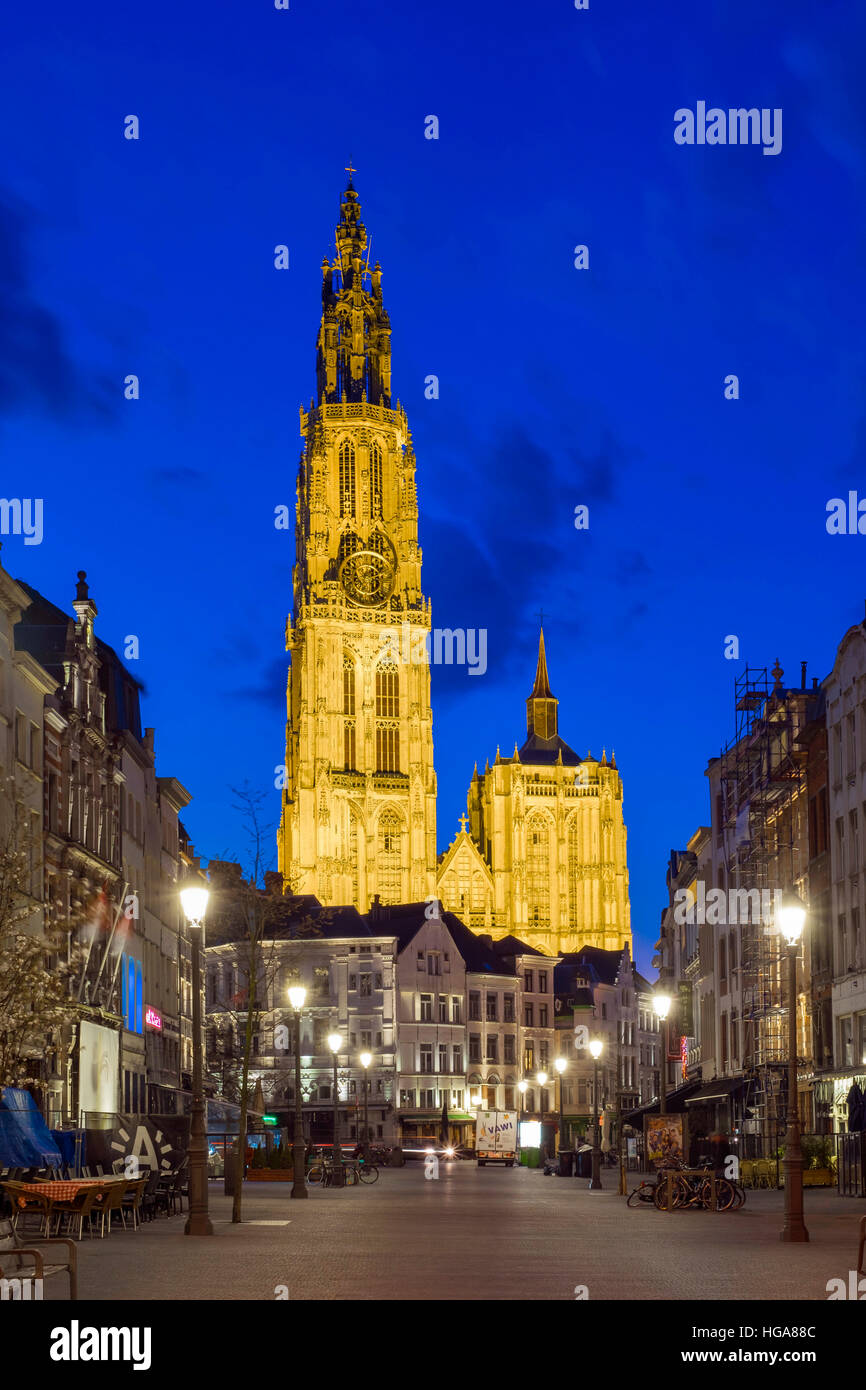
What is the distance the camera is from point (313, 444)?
168 m

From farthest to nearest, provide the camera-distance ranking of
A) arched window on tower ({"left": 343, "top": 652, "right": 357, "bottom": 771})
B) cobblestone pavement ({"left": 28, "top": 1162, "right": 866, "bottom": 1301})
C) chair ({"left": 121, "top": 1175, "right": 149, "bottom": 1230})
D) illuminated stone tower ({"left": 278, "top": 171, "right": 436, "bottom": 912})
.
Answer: arched window on tower ({"left": 343, "top": 652, "right": 357, "bottom": 771}) → illuminated stone tower ({"left": 278, "top": 171, "right": 436, "bottom": 912}) → chair ({"left": 121, "top": 1175, "right": 149, "bottom": 1230}) → cobblestone pavement ({"left": 28, "top": 1162, "right": 866, "bottom": 1301})

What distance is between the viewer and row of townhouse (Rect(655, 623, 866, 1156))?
170 ft

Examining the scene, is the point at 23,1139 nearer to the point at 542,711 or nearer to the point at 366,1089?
the point at 366,1089

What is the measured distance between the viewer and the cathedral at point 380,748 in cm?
15675

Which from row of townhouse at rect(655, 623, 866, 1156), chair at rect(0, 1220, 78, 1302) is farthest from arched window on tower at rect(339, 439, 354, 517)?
chair at rect(0, 1220, 78, 1302)

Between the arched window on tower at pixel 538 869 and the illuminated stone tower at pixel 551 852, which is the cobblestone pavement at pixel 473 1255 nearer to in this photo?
the illuminated stone tower at pixel 551 852

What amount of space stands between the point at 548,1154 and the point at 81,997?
130 ft

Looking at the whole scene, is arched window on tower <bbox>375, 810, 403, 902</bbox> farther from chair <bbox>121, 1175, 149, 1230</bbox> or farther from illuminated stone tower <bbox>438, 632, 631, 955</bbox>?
chair <bbox>121, 1175, 149, 1230</bbox>

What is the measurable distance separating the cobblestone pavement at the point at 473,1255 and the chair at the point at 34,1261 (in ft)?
1.42

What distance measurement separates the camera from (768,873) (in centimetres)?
6562

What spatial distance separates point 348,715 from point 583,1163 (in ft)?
306

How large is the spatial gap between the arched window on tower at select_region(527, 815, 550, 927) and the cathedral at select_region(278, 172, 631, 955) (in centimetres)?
15

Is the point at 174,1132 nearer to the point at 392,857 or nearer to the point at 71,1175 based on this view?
the point at 71,1175
